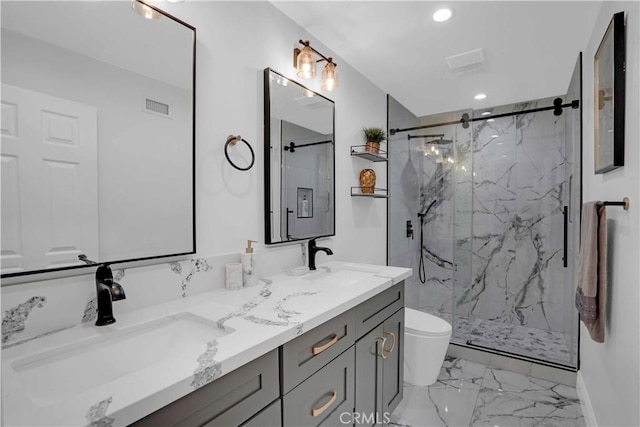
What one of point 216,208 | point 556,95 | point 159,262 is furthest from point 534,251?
point 159,262

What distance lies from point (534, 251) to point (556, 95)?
1574 millimetres

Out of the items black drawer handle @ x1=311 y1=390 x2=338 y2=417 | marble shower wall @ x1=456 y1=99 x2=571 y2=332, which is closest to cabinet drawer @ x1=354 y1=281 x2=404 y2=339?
black drawer handle @ x1=311 y1=390 x2=338 y2=417

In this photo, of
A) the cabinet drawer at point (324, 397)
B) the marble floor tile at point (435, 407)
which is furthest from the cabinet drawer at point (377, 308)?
the marble floor tile at point (435, 407)

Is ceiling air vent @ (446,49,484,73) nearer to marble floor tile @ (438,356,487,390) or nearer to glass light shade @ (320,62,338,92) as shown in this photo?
glass light shade @ (320,62,338,92)

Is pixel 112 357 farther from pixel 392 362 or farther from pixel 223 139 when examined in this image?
pixel 392 362

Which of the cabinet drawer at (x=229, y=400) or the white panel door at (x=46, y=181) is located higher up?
the white panel door at (x=46, y=181)

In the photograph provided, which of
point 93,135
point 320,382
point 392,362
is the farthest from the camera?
point 392,362

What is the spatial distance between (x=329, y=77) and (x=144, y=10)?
106cm

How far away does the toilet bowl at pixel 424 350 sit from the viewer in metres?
2.22

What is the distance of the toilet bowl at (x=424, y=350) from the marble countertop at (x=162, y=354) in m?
1.00

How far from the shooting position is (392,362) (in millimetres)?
1786

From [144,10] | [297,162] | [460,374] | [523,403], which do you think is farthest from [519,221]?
[144,10]

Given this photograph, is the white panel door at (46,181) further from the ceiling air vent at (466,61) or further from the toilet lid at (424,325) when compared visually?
the ceiling air vent at (466,61)

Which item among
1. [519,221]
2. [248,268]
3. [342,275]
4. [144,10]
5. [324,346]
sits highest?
[144,10]
